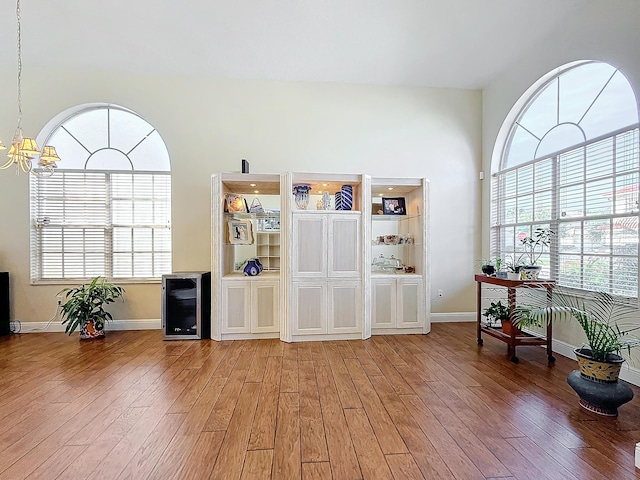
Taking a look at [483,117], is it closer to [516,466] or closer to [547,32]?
[547,32]

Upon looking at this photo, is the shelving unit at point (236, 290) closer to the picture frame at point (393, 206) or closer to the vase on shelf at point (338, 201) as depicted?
the vase on shelf at point (338, 201)

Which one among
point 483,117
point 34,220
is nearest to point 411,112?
point 483,117

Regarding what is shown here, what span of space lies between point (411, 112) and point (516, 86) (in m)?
1.43

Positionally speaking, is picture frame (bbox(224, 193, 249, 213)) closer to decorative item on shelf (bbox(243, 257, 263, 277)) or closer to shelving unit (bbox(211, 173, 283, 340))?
shelving unit (bbox(211, 173, 283, 340))

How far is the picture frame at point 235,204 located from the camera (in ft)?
14.1

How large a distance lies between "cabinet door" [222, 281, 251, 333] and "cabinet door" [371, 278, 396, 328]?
1.69 metres

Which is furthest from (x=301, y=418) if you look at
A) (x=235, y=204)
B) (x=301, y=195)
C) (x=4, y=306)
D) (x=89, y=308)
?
(x=4, y=306)

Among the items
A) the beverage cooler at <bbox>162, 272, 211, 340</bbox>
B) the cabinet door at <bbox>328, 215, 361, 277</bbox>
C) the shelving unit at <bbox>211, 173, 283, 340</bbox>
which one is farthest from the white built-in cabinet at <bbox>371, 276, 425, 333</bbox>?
the beverage cooler at <bbox>162, 272, 211, 340</bbox>

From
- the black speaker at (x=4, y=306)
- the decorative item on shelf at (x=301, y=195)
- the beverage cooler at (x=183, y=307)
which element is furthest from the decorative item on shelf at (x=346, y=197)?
the black speaker at (x=4, y=306)

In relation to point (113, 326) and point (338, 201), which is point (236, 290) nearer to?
point (338, 201)

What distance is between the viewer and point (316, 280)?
4141 millimetres

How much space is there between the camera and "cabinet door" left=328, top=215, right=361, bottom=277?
164 inches

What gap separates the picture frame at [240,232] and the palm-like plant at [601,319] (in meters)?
3.36

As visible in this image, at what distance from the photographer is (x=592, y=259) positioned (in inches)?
132
